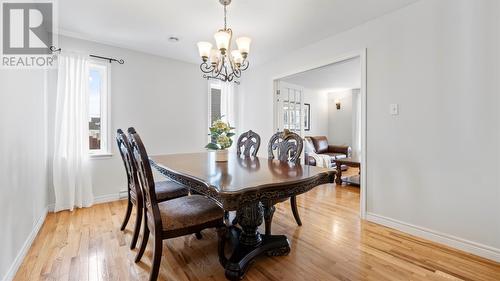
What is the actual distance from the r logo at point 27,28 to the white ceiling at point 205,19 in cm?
16

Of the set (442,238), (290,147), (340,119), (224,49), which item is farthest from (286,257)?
(340,119)

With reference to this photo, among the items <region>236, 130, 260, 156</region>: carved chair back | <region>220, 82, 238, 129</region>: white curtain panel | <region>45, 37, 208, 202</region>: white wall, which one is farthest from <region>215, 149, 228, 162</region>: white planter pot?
<region>220, 82, 238, 129</region>: white curtain panel

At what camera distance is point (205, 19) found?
2.56 meters

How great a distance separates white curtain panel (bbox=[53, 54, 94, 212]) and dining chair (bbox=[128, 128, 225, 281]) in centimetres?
190

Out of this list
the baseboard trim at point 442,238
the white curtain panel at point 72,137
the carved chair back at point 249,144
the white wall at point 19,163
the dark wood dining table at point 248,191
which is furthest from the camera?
the white curtain panel at point 72,137

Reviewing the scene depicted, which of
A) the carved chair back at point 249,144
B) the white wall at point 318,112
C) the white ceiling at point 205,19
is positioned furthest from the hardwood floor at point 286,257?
the white wall at point 318,112

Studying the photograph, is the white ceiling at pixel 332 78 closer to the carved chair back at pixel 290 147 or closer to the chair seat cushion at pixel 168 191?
the carved chair back at pixel 290 147

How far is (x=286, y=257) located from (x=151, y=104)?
10.1ft

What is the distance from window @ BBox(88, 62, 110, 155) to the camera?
3.29 meters

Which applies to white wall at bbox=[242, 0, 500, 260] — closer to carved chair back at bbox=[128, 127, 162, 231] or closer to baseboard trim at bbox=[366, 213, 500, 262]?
baseboard trim at bbox=[366, 213, 500, 262]

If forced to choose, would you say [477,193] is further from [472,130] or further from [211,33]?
[211,33]

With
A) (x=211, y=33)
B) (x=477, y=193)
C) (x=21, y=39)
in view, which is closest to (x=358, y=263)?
(x=477, y=193)

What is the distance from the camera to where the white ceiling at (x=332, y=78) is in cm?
438

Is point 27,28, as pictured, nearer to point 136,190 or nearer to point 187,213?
point 136,190
